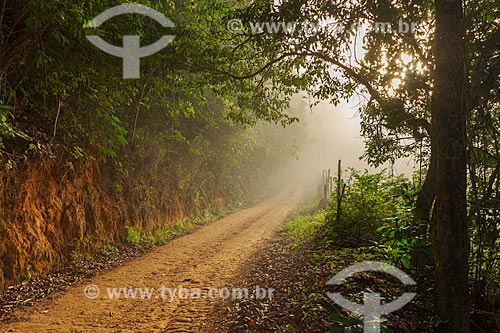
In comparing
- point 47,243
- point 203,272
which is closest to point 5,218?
point 47,243

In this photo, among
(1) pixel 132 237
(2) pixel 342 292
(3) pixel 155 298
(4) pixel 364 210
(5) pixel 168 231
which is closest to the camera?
(2) pixel 342 292

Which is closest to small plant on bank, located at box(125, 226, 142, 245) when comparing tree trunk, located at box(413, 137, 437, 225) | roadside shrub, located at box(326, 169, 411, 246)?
roadside shrub, located at box(326, 169, 411, 246)

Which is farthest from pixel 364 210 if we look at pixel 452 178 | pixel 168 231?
pixel 168 231

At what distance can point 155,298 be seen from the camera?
5.83 metres

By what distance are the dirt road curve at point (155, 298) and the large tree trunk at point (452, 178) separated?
3312 millimetres

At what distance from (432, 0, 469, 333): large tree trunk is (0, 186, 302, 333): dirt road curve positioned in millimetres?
3312

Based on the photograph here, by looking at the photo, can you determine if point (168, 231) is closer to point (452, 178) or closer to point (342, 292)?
point (342, 292)

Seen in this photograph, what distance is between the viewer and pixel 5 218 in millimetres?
6031

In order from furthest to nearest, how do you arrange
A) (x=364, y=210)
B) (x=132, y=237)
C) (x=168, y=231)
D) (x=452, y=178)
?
(x=168, y=231), (x=132, y=237), (x=364, y=210), (x=452, y=178)

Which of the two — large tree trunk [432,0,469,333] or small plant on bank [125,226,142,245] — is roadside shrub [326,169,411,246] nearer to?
large tree trunk [432,0,469,333]

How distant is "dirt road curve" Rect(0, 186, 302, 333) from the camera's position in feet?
15.8

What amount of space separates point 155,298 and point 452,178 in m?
5.16

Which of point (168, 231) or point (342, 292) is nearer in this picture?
point (342, 292)

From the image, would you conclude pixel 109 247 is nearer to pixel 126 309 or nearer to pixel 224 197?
pixel 126 309
